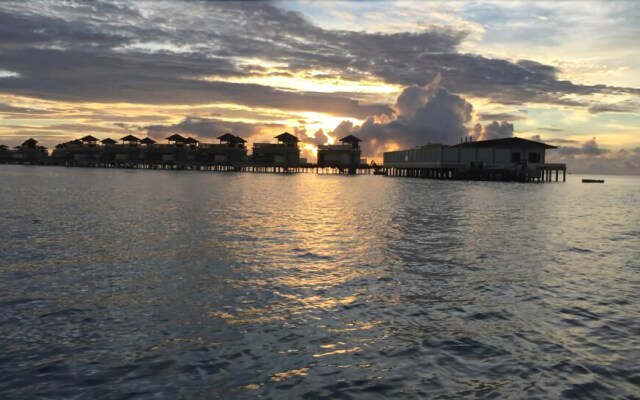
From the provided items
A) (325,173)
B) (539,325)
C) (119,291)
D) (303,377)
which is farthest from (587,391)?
(325,173)

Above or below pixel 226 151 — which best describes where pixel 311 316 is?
below

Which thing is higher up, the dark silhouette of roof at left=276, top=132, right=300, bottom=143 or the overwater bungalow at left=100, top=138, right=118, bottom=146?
the dark silhouette of roof at left=276, top=132, right=300, bottom=143

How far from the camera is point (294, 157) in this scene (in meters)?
142

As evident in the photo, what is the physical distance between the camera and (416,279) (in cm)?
1438

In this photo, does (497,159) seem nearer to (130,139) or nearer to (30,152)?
(130,139)

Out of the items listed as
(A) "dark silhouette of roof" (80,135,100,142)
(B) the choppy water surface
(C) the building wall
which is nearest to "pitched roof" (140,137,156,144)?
(A) "dark silhouette of roof" (80,135,100,142)

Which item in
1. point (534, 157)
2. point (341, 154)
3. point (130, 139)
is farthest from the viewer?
point (130, 139)

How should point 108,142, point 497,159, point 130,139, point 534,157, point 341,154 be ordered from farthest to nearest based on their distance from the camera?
point 108,142, point 130,139, point 341,154, point 534,157, point 497,159

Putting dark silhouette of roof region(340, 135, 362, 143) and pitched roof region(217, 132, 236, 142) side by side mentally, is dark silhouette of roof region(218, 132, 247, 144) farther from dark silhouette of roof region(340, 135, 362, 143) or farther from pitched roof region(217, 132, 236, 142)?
dark silhouette of roof region(340, 135, 362, 143)

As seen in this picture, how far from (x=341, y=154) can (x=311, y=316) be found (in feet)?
431

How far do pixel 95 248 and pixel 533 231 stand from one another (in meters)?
20.4

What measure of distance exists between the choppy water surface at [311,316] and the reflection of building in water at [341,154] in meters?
118

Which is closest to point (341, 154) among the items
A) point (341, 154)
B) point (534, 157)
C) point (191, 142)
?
point (341, 154)

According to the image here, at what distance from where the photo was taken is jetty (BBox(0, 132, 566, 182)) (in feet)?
302
